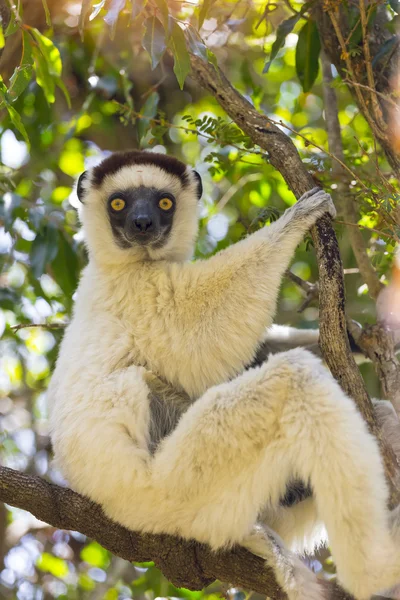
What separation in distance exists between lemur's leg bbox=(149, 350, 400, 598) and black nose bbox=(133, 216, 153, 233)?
143cm

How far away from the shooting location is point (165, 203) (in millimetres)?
5379

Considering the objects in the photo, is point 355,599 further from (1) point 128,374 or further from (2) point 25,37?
(2) point 25,37

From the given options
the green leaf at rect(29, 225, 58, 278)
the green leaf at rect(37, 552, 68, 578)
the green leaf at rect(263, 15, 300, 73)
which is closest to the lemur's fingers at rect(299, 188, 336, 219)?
the green leaf at rect(263, 15, 300, 73)

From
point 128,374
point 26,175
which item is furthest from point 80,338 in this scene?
point 26,175

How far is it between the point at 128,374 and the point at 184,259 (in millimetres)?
1298

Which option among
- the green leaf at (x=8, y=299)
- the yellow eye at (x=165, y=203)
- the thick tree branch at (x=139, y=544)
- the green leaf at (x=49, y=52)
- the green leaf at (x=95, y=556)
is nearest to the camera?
the thick tree branch at (x=139, y=544)

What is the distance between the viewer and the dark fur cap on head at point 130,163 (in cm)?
540

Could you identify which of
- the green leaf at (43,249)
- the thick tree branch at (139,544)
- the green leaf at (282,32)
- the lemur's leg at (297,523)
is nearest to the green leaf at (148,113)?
the green leaf at (282,32)

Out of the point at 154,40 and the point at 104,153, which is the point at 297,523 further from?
the point at 104,153

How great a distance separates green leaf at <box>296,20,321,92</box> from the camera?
18.8ft

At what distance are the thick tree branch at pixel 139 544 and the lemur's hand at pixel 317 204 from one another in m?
1.93

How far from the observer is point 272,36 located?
840 centimetres

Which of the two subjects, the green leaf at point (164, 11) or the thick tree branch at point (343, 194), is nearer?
the green leaf at point (164, 11)

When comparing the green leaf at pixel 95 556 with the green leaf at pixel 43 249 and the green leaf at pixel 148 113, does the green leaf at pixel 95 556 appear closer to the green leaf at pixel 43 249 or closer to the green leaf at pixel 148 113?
the green leaf at pixel 43 249
